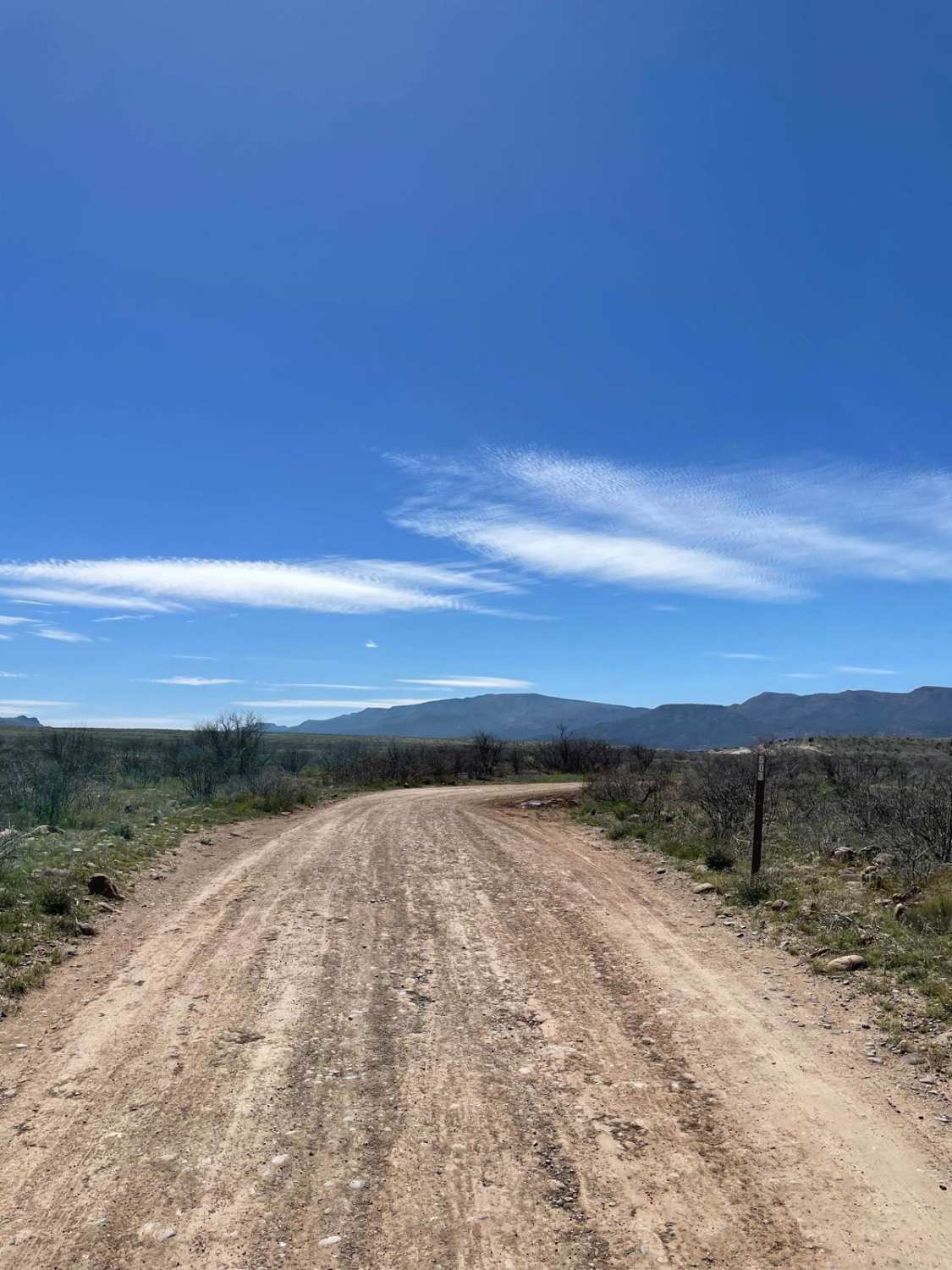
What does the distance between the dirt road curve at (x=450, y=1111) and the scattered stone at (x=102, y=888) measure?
1652 mm

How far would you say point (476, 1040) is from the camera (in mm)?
5793

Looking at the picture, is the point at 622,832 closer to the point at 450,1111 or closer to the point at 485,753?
the point at 450,1111

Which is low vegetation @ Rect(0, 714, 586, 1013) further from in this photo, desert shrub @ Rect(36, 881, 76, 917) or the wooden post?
the wooden post

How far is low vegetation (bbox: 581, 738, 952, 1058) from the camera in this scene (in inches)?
285

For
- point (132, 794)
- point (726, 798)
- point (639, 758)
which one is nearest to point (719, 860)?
point (726, 798)

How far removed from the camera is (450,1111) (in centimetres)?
470

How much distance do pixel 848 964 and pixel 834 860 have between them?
564cm

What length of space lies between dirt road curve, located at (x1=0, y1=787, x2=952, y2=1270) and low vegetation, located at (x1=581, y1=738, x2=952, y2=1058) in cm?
72

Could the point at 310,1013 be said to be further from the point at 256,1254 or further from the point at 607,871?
the point at 607,871

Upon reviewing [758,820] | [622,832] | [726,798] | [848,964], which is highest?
[758,820]

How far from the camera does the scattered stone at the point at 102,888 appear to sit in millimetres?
10336

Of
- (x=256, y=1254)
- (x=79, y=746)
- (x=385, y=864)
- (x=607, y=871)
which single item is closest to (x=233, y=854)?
(x=385, y=864)

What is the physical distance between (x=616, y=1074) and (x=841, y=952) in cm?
371

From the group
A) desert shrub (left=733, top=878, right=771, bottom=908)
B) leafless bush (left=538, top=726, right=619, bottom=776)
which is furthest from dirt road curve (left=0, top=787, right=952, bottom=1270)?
leafless bush (left=538, top=726, right=619, bottom=776)
